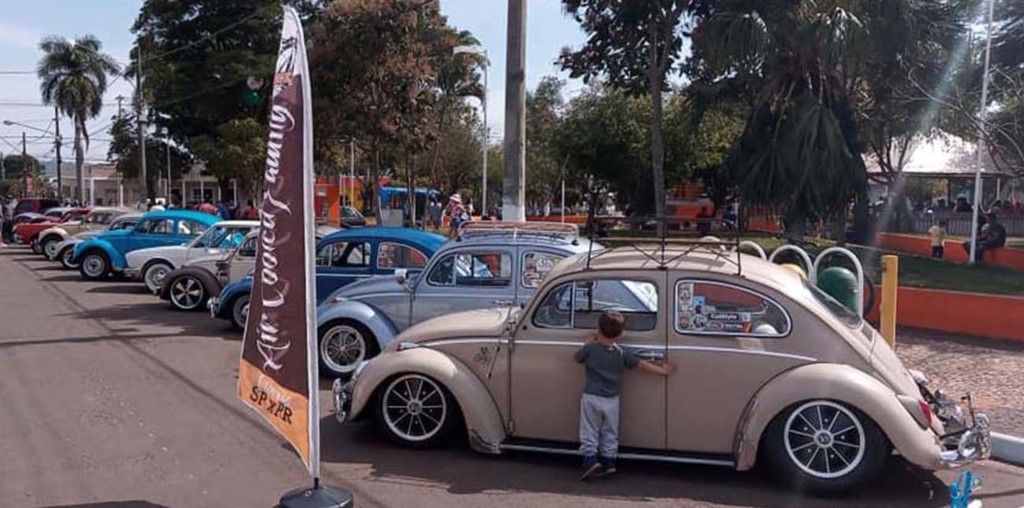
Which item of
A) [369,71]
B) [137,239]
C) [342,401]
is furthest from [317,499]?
[137,239]

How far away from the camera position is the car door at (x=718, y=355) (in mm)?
6340

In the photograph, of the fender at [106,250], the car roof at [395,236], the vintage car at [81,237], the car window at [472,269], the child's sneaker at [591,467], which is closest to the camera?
the child's sneaker at [591,467]

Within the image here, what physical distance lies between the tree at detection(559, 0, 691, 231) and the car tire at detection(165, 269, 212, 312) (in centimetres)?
881

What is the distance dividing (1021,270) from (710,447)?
17.6 metres

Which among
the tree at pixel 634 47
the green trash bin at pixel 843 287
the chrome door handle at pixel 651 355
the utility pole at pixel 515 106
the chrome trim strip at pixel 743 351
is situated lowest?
the chrome door handle at pixel 651 355

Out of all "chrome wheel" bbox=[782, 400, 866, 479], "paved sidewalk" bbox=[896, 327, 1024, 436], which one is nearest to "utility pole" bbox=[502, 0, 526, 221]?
"paved sidewalk" bbox=[896, 327, 1024, 436]

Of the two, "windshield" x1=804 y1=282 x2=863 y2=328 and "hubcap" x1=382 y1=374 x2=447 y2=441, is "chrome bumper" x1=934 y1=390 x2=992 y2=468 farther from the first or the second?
"hubcap" x1=382 y1=374 x2=447 y2=441

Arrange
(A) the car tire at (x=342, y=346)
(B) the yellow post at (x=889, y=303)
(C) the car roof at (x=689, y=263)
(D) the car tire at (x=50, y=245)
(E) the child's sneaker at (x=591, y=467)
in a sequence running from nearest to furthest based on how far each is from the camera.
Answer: (E) the child's sneaker at (x=591, y=467) → (C) the car roof at (x=689, y=263) → (B) the yellow post at (x=889, y=303) → (A) the car tire at (x=342, y=346) → (D) the car tire at (x=50, y=245)

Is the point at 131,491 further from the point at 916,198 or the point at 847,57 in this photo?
the point at 916,198

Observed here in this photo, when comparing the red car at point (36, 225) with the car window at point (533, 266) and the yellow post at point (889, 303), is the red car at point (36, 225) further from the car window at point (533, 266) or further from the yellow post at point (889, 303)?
the yellow post at point (889, 303)

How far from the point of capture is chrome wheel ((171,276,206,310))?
50.4 ft

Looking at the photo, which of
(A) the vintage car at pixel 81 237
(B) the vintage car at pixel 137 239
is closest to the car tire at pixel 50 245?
(A) the vintage car at pixel 81 237

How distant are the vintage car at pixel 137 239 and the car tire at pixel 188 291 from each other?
13.0 feet

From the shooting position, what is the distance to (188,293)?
15445 mm
